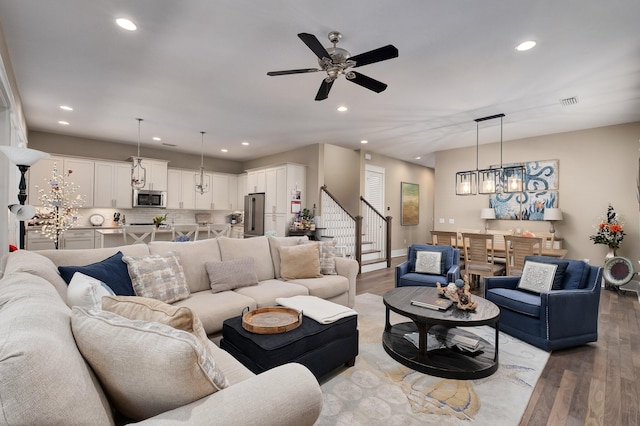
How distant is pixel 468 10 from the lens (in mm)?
2355

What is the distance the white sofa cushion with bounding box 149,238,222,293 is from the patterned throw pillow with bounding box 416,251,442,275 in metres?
2.74

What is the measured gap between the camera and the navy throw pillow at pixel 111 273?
2088 mm

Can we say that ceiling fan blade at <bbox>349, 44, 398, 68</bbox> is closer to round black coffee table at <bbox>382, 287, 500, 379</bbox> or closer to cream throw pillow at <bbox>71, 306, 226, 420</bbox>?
round black coffee table at <bbox>382, 287, 500, 379</bbox>

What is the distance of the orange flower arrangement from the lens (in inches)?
196

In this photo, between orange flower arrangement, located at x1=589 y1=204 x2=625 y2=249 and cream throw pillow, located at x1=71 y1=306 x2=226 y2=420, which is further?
orange flower arrangement, located at x1=589 y1=204 x2=625 y2=249

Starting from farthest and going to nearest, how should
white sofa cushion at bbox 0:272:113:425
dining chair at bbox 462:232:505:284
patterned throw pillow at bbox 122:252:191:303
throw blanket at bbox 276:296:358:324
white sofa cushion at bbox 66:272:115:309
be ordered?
1. dining chair at bbox 462:232:505:284
2. patterned throw pillow at bbox 122:252:191:303
3. throw blanket at bbox 276:296:358:324
4. white sofa cushion at bbox 66:272:115:309
5. white sofa cushion at bbox 0:272:113:425

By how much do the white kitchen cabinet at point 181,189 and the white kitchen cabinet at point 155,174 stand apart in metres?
0.22

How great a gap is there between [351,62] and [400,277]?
2819 millimetres

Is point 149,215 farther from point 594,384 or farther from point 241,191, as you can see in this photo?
point 594,384

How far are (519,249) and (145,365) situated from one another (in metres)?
→ 4.90

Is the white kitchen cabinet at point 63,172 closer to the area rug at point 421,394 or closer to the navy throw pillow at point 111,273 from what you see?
the navy throw pillow at point 111,273

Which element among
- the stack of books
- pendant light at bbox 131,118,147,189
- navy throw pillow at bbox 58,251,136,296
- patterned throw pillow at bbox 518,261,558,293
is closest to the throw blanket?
the stack of books

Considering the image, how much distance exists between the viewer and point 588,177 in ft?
18.1

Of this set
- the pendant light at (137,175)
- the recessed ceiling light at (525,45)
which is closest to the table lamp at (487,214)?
the recessed ceiling light at (525,45)
